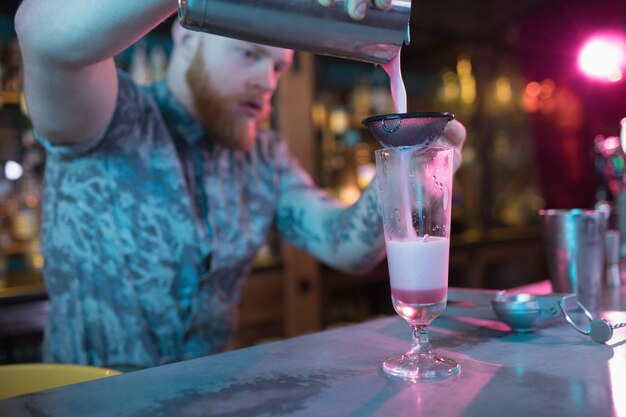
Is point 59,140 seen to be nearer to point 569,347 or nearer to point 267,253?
point 569,347

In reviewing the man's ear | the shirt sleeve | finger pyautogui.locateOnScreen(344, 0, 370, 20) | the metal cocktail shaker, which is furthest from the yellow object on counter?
the man's ear

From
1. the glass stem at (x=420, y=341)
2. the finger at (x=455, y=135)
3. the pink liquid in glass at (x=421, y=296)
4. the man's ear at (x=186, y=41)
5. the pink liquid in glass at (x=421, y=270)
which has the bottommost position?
the glass stem at (x=420, y=341)

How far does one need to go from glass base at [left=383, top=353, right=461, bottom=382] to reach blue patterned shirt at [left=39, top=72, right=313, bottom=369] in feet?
2.48

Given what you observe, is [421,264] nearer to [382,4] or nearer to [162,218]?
[382,4]

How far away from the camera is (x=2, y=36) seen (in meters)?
2.59

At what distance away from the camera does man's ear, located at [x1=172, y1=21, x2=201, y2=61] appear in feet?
5.05

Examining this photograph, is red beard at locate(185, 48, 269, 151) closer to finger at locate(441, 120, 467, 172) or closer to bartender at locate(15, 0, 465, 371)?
bartender at locate(15, 0, 465, 371)

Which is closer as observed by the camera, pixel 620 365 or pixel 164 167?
pixel 620 365

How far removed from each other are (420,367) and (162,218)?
0.86 metres

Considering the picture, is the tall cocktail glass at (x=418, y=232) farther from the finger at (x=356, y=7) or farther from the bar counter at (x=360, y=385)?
the finger at (x=356, y=7)

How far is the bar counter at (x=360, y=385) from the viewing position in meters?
0.70

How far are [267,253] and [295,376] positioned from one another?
2347 mm

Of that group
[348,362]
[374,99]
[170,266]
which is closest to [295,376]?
[348,362]

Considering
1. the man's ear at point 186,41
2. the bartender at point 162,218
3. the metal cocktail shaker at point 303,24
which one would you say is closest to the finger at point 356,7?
the metal cocktail shaker at point 303,24
